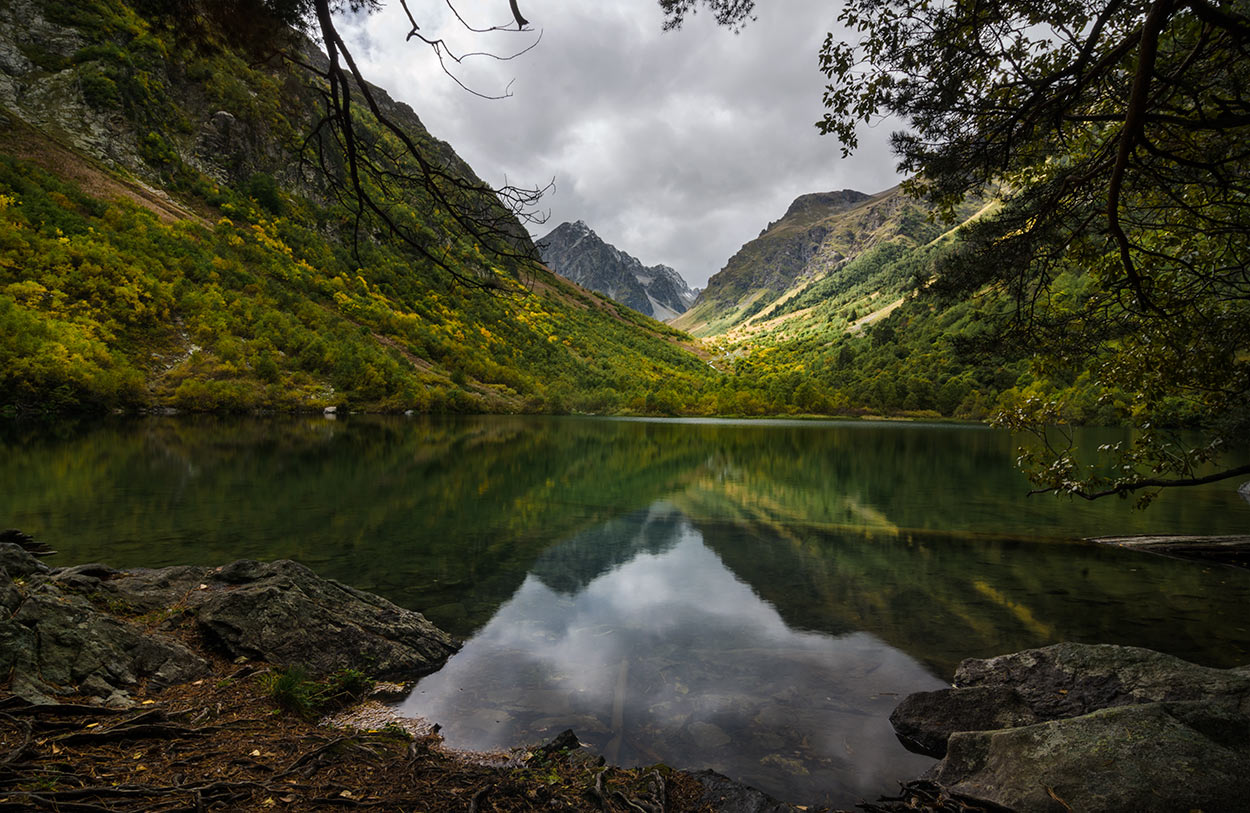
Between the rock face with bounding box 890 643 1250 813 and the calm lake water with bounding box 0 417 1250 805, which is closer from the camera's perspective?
the rock face with bounding box 890 643 1250 813

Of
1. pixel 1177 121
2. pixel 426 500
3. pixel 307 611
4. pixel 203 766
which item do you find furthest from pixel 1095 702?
pixel 426 500

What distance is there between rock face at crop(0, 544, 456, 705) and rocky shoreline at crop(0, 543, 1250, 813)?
2 centimetres

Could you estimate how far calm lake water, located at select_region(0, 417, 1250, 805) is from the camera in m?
6.47

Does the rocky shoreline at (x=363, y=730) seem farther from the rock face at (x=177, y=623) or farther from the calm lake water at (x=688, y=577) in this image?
the calm lake water at (x=688, y=577)

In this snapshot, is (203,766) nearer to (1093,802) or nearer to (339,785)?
(339,785)

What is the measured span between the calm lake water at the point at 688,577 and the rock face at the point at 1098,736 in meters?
0.81

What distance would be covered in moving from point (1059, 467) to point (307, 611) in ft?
34.0

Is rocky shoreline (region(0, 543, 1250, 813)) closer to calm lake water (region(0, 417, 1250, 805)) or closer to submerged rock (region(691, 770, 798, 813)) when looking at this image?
submerged rock (region(691, 770, 798, 813))

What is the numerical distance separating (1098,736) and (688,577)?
9143mm

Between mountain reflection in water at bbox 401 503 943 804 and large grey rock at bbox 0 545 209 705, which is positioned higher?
large grey rock at bbox 0 545 209 705

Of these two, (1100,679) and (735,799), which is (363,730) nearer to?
(735,799)

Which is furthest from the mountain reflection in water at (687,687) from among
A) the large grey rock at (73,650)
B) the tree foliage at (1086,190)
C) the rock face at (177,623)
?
the tree foliage at (1086,190)

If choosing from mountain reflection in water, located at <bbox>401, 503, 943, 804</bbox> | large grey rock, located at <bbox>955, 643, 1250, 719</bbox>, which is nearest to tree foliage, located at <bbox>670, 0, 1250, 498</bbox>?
large grey rock, located at <bbox>955, 643, 1250, 719</bbox>

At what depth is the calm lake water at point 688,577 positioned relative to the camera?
6.47 m
